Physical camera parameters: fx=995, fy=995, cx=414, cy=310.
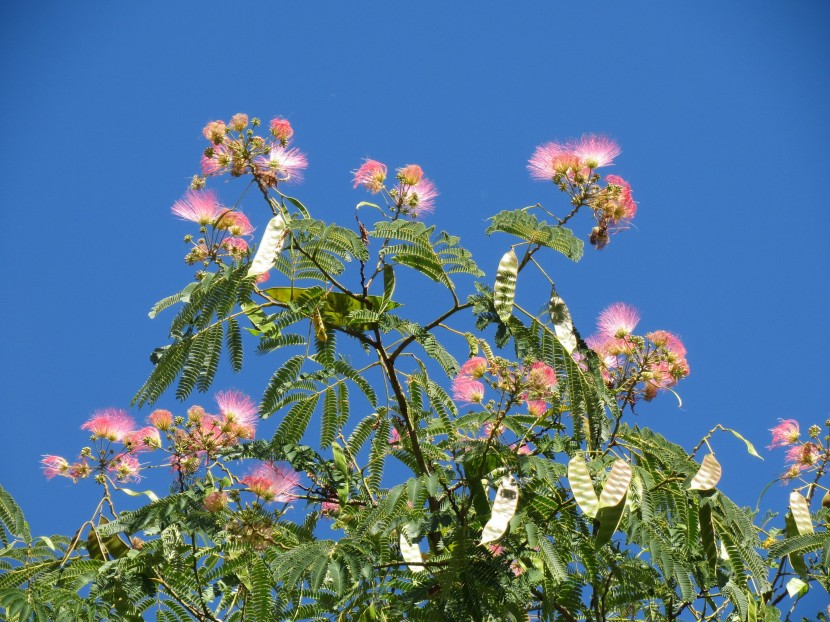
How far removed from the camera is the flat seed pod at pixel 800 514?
364 centimetres

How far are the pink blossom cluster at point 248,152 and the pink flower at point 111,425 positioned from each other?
1327mm

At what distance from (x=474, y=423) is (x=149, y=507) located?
49.7 inches

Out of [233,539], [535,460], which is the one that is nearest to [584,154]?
[535,460]

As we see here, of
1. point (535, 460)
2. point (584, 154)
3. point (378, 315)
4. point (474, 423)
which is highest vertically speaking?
point (584, 154)

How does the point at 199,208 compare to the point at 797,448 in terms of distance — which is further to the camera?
the point at 797,448

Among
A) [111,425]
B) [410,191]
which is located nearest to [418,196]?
[410,191]

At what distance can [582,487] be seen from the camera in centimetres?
302

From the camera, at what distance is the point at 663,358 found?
403 centimetres

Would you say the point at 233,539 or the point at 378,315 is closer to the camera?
the point at 378,315

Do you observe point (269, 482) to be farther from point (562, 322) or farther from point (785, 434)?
point (785, 434)

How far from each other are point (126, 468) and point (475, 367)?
1730 millimetres

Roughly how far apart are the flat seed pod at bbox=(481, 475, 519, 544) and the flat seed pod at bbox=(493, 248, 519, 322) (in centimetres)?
55

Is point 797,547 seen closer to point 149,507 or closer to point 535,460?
point 535,460

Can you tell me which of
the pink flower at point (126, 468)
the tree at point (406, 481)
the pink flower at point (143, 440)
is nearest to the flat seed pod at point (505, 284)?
the tree at point (406, 481)
